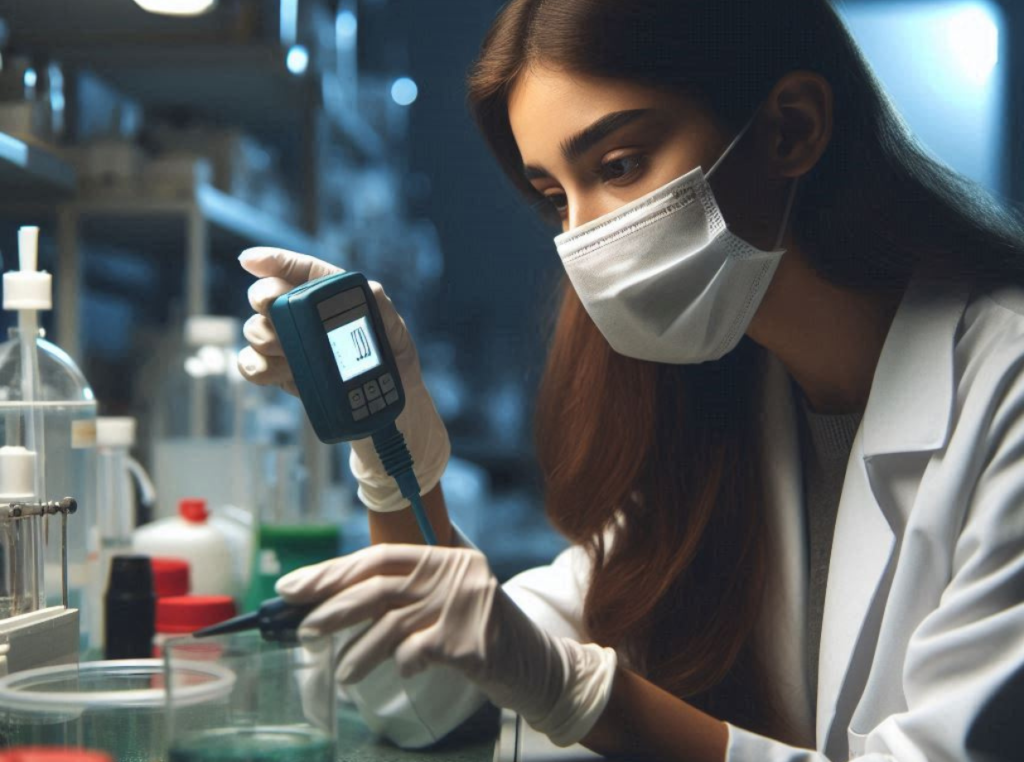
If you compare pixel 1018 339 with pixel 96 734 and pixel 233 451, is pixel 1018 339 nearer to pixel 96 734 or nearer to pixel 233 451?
pixel 96 734

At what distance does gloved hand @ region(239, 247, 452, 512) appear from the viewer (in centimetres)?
111

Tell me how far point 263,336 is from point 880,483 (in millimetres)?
729

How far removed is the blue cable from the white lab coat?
0.48 ft

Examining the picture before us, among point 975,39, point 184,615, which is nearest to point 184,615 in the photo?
point 184,615

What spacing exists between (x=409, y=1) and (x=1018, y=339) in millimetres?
3984

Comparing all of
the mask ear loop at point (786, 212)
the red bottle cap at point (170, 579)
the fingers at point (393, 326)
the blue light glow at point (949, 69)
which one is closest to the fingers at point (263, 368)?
the fingers at point (393, 326)

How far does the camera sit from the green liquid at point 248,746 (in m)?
0.68

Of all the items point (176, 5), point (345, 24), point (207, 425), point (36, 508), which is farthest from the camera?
point (345, 24)

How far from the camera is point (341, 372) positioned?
3.26ft

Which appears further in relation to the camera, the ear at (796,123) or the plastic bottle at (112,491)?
the plastic bottle at (112,491)

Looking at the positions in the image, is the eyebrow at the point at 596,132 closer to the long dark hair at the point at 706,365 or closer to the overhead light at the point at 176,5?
the long dark hair at the point at 706,365

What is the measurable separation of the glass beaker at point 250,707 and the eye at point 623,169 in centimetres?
68

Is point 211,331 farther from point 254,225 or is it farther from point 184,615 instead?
point 184,615

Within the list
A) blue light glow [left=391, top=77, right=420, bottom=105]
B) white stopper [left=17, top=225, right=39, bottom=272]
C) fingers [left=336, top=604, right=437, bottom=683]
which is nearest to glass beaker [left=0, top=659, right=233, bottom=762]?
fingers [left=336, top=604, right=437, bottom=683]
